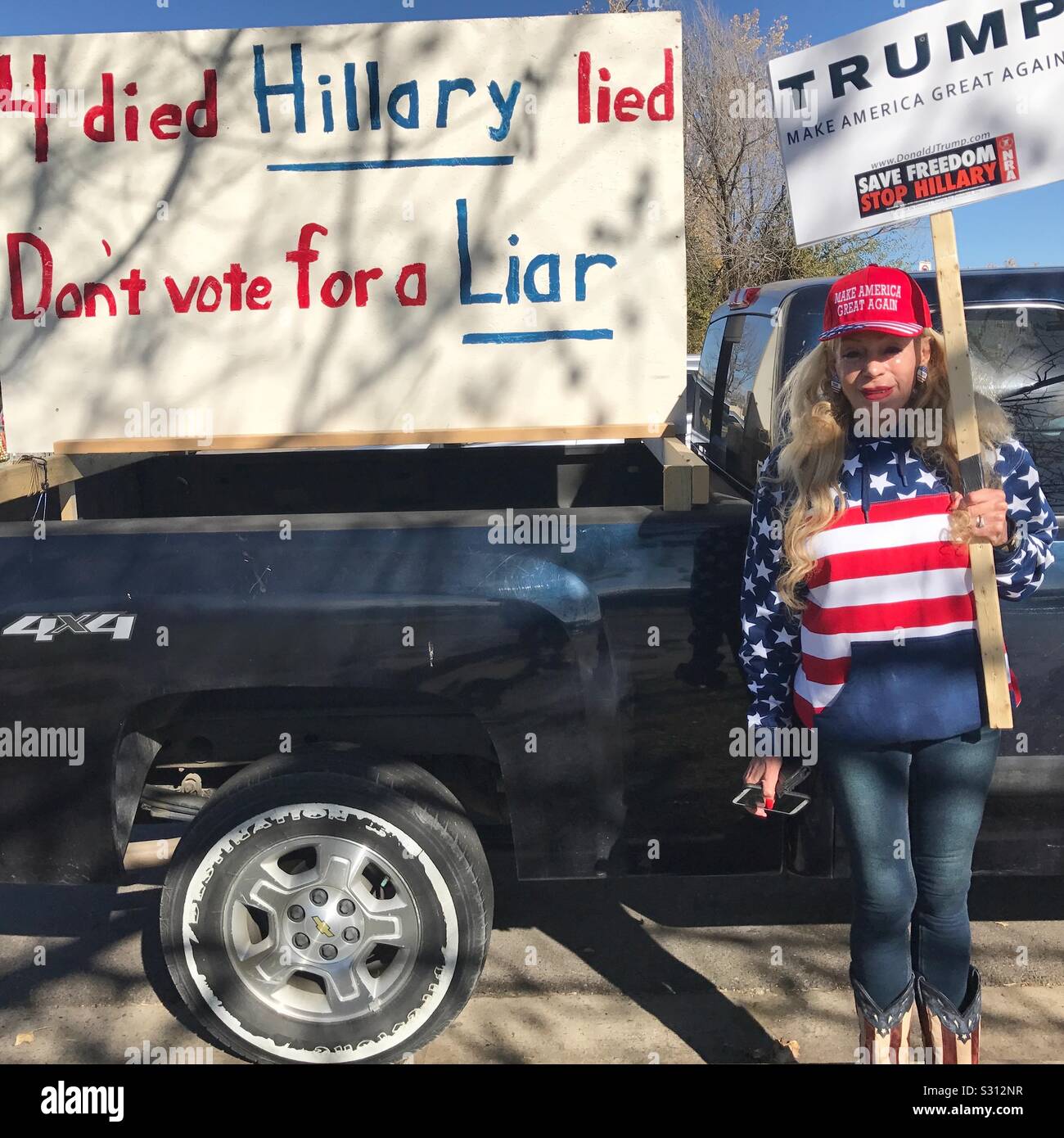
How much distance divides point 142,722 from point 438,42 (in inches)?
81.4

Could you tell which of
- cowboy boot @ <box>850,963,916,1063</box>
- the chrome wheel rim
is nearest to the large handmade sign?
the chrome wheel rim

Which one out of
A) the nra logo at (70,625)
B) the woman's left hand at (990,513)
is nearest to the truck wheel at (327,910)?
the nra logo at (70,625)

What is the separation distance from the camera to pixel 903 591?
2.21 meters

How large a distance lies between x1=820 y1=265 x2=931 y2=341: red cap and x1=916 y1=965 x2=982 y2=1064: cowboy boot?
145 cm

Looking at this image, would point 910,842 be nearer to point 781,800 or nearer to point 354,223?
point 781,800

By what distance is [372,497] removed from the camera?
3.84 metres

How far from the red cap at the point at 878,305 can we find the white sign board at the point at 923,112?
27 cm

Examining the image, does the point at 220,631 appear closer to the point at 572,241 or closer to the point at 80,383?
the point at 80,383

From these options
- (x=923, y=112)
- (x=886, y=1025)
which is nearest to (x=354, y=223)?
(x=923, y=112)

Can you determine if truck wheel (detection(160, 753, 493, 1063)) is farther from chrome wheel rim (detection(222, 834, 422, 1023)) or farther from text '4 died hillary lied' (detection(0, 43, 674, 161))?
text '4 died hillary lied' (detection(0, 43, 674, 161))

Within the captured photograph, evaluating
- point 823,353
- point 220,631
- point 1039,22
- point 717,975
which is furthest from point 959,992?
point 1039,22

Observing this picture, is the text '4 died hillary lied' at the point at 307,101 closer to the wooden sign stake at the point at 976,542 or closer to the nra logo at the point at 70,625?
the wooden sign stake at the point at 976,542

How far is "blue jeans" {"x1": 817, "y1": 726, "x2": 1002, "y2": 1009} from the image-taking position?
2260mm

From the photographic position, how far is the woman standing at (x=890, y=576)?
2199mm
